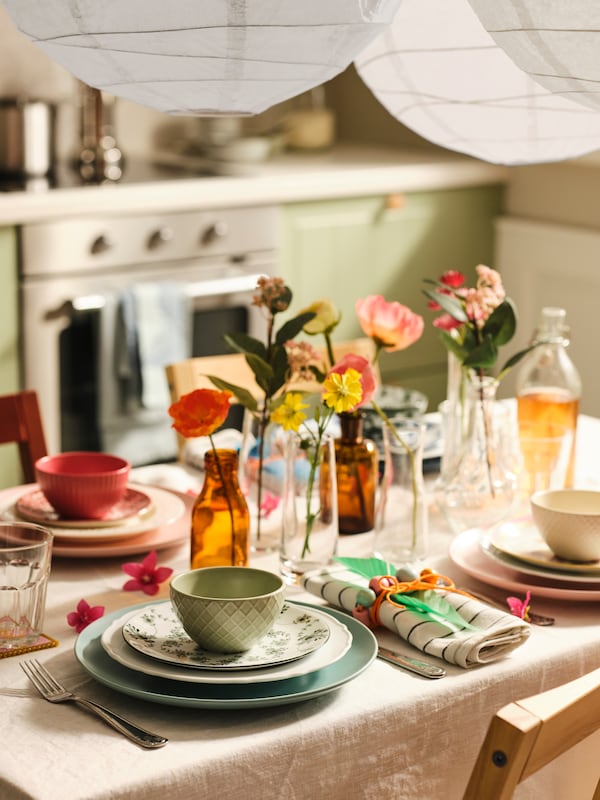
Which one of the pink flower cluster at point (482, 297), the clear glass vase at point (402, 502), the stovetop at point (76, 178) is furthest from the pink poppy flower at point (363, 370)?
the stovetop at point (76, 178)

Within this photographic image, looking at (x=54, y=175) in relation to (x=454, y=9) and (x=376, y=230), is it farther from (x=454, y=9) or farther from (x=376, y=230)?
(x=454, y=9)

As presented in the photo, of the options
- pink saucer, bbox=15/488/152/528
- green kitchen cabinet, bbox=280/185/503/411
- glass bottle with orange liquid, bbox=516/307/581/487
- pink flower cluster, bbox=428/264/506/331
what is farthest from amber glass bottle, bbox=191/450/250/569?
green kitchen cabinet, bbox=280/185/503/411

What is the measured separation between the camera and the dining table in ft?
3.20

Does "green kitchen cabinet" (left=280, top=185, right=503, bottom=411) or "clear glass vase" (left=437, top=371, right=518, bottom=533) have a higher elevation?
"green kitchen cabinet" (left=280, top=185, right=503, bottom=411)

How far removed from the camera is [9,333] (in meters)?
2.81

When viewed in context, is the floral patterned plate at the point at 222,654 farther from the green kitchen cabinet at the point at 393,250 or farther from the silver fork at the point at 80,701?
the green kitchen cabinet at the point at 393,250

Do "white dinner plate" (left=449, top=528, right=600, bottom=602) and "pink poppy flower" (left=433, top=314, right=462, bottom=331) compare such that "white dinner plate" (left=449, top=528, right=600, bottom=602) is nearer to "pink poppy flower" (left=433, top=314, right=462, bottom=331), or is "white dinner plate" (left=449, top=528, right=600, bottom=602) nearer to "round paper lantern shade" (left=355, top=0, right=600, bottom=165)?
"pink poppy flower" (left=433, top=314, right=462, bottom=331)

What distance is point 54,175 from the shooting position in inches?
123

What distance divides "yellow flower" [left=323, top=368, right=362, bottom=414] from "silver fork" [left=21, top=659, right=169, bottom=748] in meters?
0.42

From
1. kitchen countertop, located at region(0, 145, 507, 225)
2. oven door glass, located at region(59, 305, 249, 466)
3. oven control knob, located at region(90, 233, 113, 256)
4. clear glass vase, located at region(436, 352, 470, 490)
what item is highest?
kitchen countertop, located at region(0, 145, 507, 225)

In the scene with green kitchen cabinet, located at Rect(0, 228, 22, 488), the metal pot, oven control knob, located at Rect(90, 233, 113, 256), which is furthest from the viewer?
the metal pot

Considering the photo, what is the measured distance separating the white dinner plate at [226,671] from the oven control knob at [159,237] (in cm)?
189

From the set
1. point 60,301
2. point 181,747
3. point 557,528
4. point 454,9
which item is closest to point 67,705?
point 181,747

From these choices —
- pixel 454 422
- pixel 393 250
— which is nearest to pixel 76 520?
pixel 454 422
